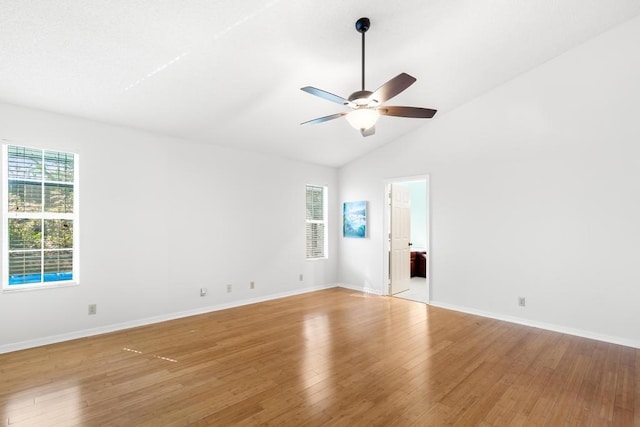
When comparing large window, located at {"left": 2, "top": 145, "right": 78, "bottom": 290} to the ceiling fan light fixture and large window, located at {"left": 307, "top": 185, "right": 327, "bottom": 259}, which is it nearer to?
the ceiling fan light fixture

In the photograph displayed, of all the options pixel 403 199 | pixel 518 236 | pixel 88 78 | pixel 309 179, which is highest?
pixel 88 78

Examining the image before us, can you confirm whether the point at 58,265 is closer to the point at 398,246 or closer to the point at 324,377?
the point at 324,377

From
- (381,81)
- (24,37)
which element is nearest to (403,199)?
(381,81)

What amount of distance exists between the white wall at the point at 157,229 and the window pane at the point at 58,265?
16cm

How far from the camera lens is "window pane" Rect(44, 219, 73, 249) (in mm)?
3689

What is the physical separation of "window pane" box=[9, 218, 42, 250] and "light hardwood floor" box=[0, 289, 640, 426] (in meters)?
1.17

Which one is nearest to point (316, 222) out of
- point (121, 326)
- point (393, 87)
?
point (121, 326)

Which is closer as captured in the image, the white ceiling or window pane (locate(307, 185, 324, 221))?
the white ceiling

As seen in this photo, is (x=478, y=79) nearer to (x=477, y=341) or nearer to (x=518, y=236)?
(x=518, y=236)

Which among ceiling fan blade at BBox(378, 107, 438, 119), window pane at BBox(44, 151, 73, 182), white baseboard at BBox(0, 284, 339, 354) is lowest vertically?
white baseboard at BBox(0, 284, 339, 354)

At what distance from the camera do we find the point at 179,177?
467cm

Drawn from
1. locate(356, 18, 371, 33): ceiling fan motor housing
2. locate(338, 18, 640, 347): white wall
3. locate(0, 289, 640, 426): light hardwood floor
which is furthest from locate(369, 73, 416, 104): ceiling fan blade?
locate(338, 18, 640, 347): white wall

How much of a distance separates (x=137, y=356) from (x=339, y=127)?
13.4 ft

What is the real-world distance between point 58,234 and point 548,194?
246 inches
